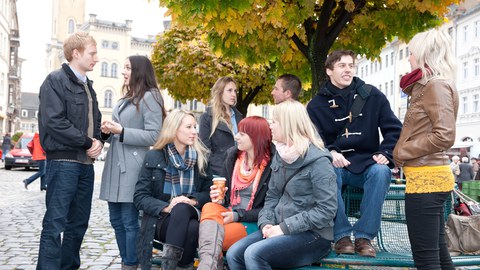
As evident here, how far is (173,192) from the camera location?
5.51m

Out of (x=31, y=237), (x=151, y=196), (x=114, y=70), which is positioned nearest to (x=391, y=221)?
(x=151, y=196)

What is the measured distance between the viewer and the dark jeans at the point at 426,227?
4.07 m

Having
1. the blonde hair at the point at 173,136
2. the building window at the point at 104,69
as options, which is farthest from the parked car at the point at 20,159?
the building window at the point at 104,69

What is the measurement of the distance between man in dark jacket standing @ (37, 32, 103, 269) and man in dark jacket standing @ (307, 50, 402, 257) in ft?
7.00

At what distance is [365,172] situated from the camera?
17.1 ft

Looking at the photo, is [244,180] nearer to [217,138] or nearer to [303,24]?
[217,138]

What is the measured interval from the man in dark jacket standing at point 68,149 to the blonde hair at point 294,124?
1786 millimetres

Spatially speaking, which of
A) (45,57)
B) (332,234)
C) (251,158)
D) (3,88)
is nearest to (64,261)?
(251,158)

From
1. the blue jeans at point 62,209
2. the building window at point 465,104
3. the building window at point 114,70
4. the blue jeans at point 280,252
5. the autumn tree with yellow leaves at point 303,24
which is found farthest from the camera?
the building window at point 114,70

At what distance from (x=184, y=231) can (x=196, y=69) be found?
544 inches

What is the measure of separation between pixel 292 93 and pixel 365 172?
5.34 feet

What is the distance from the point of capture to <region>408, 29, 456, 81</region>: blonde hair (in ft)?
13.5

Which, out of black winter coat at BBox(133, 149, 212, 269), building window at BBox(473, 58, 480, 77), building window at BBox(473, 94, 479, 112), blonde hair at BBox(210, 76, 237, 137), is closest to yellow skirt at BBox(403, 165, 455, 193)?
black winter coat at BBox(133, 149, 212, 269)

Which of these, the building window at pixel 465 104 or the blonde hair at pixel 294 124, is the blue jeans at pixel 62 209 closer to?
the blonde hair at pixel 294 124
